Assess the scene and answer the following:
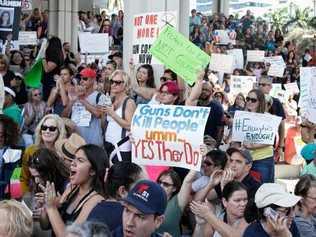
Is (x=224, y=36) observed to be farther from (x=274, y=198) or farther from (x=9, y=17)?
(x=274, y=198)

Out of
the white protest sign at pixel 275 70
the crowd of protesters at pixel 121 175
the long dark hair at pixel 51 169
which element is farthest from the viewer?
the white protest sign at pixel 275 70

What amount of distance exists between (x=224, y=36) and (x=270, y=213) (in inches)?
828

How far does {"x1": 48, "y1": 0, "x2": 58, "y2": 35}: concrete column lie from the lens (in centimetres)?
2222

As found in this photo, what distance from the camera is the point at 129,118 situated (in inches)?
302

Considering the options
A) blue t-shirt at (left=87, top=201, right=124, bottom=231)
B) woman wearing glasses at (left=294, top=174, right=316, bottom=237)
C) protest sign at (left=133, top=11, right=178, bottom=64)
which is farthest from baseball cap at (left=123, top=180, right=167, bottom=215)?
protest sign at (left=133, top=11, right=178, bottom=64)

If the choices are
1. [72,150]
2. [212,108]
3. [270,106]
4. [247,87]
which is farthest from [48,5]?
[72,150]

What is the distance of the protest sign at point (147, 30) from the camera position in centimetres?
896

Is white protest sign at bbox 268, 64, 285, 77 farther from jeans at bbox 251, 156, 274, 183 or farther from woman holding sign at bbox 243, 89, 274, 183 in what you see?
jeans at bbox 251, 156, 274, 183

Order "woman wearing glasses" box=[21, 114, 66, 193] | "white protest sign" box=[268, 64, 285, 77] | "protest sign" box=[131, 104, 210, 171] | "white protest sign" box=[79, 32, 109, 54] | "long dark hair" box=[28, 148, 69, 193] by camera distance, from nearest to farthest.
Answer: "long dark hair" box=[28, 148, 69, 193] < "protest sign" box=[131, 104, 210, 171] < "woman wearing glasses" box=[21, 114, 66, 193] < "white protest sign" box=[79, 32, 109, 54] < "white protest sign" box=[268, 64, 285, 77]

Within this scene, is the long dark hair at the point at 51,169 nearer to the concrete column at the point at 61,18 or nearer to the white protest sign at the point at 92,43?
the white protest sign at the point at 92,43

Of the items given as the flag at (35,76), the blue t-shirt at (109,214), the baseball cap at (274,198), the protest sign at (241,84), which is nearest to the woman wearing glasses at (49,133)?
the blue t-shirt at (109,214)

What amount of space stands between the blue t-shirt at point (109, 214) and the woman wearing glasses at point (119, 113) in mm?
2701

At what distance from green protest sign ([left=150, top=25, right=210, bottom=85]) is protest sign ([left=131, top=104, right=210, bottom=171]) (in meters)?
1.14

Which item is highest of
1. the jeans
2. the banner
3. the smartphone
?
the banner
